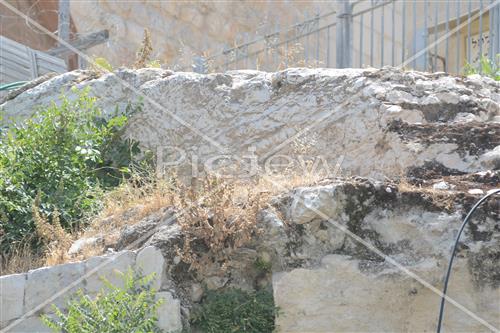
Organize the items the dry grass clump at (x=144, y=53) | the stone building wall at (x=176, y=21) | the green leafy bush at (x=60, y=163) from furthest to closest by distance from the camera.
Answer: the stone building wall at (x=176, y=21) → the dry grass clump at (x=144, y=53) → the green leafy bush at (x=60, y=163)

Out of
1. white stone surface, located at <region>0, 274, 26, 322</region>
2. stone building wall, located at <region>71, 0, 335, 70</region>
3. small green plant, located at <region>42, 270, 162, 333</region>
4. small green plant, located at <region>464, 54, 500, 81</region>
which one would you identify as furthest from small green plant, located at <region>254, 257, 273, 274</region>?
stone building wall, located at <region>71, 0, 335, 70</region>

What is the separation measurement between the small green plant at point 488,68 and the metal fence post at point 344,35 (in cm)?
123

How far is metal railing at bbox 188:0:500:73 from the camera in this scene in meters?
8.94

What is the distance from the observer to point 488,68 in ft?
27.5

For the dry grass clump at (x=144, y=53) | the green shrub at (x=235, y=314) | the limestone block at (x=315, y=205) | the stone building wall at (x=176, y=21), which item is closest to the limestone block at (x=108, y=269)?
the green shrub at (x=235, y=314)

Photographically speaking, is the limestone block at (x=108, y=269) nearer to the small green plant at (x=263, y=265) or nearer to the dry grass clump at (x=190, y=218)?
the dry grass clump at (x=190, y=218)

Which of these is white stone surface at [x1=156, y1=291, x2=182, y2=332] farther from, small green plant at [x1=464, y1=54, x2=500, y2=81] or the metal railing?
small green plant at [x1=464, y1=54, x2=500, y2=81]

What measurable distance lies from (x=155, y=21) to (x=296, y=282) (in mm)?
8380

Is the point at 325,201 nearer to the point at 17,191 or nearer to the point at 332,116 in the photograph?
the point at 332,116

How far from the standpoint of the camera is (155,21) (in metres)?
13.5

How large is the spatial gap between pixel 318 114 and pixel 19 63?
164 inches

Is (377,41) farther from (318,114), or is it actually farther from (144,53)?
(318,114)

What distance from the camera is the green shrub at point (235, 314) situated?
5.65 m

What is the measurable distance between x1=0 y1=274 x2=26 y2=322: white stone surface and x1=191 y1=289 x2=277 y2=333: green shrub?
1.09 m
